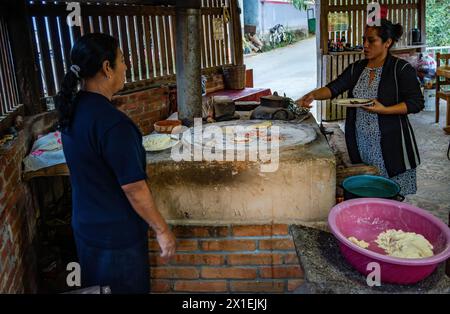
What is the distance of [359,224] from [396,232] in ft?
0.71

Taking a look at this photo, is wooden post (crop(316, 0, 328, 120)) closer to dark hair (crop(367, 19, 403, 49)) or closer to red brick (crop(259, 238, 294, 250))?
dark hair (crop(367, 19, 403, 49))

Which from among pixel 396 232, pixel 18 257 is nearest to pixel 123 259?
pixel 18 257

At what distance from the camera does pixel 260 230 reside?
2.91 meters

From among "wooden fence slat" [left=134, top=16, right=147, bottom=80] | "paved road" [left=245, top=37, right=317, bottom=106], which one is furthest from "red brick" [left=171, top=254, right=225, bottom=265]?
"paved road" [left=245, top=37, right=317, bottom=106]

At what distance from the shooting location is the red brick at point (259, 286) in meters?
3.01

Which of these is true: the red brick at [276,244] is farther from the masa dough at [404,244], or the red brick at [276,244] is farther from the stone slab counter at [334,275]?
the masa dough at [404,244]

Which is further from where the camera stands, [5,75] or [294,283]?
[5,75]

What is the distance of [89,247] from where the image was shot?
2.18 meters

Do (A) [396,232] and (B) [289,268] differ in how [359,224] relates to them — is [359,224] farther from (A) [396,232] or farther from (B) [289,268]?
(B) [289,268]

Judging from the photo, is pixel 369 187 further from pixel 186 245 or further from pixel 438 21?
pixel 438 21

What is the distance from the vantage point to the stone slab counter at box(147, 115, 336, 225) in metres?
2.79

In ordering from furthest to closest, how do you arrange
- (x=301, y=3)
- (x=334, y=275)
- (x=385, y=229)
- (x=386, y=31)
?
(x=301, y=3)
(x=386, y=31)
(x=385, y=229)
(x=334, y=275)

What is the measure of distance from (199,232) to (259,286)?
570 mm

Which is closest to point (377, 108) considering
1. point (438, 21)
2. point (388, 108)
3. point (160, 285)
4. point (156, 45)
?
point (388, 108)
